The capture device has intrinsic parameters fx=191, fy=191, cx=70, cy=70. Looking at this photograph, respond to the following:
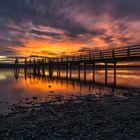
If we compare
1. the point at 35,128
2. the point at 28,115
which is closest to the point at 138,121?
the point at 35,128

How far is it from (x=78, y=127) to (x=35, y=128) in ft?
5.45

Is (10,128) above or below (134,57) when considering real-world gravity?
below

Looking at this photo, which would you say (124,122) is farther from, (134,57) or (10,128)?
(134,57)

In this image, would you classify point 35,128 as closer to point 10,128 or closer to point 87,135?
point 10,128

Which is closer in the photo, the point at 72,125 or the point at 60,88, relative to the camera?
Result: the point at 72,125

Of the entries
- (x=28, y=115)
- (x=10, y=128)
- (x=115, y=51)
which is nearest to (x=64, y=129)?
(x=10, y=128)

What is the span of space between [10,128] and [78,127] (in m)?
2.69

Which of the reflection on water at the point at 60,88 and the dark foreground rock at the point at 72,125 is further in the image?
the reflection on water at the point at 60,88

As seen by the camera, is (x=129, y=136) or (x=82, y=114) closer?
(x=129, y=136)

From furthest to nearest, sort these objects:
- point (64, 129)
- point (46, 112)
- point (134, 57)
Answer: point (134, 57), point (46, 112), point (64, 129)

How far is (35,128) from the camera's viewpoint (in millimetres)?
7375

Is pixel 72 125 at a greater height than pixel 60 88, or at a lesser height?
lesser

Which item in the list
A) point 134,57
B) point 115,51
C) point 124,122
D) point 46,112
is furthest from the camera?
point 115,51

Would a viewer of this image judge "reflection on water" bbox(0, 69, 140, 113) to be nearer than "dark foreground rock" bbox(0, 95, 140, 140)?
No
